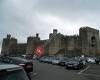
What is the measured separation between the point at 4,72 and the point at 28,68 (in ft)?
50.1

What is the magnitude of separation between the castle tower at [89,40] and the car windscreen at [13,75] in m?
87.6

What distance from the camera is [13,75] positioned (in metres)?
3.95

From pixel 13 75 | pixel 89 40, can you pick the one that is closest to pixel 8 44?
pixel 89 40

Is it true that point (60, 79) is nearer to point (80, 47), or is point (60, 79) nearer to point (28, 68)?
point (28, 68)

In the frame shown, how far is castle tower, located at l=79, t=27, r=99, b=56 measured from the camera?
9169cm

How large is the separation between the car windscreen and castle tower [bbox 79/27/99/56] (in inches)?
3448

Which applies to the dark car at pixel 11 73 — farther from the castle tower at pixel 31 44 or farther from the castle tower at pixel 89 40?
the castle tower at pixel 31 44

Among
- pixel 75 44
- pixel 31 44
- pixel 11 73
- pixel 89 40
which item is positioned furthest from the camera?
pixel 31 44

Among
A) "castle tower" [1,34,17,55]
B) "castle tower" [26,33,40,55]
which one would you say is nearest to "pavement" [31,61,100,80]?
"castle tower" [26,33,40,55]

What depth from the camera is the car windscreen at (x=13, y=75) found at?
12.1ft

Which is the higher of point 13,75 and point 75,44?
point 75,44

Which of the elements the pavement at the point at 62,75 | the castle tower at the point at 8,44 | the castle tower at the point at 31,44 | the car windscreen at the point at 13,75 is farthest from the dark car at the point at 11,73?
the castle tower at the point at 8,44

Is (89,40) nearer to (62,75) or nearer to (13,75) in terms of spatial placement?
(62,75)

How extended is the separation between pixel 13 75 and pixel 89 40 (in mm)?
93209
